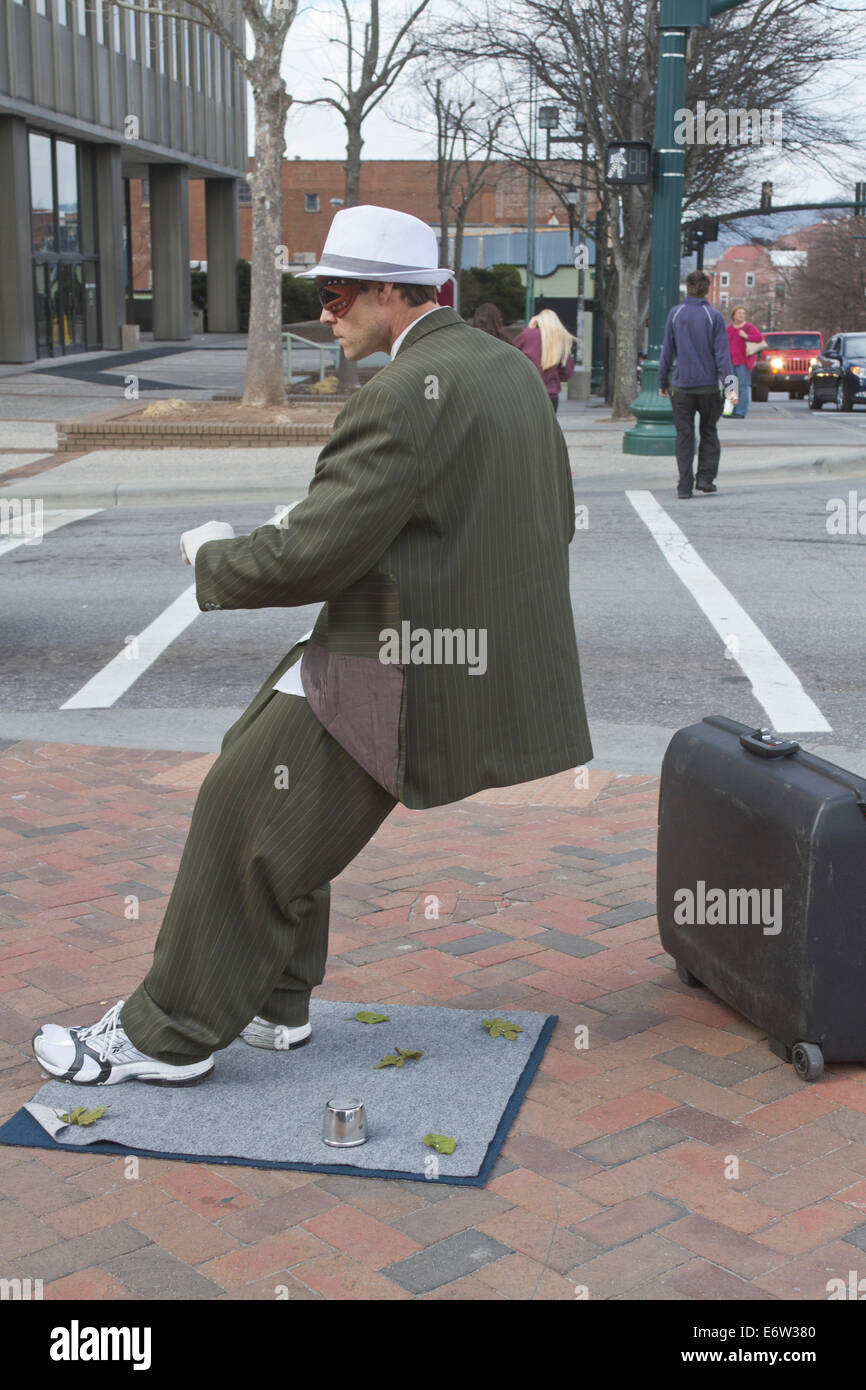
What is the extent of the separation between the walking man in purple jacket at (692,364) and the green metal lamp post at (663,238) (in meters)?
3.54

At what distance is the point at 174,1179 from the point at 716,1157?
1.08m

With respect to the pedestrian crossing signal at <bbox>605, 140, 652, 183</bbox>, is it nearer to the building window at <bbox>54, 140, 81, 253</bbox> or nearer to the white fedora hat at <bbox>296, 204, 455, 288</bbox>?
the white fedora hat at <bbox>296, 204, 455, 288</bbox>

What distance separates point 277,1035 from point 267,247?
17.9 m

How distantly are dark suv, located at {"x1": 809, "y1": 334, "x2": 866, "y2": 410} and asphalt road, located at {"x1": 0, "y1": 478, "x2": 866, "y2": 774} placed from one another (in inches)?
739

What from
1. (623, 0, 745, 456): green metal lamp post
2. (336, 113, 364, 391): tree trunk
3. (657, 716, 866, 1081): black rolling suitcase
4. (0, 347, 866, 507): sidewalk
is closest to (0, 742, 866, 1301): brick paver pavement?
(657, 716, 866, 1081): black rolling suitcase

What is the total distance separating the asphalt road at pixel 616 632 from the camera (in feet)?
22.1

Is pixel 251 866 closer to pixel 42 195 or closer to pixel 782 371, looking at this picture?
pixel 42 195

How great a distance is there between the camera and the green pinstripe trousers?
10.2 feet

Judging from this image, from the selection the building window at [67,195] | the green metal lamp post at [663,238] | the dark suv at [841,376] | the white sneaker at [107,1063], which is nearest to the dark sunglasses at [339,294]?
the white sneaker at [107,1063]

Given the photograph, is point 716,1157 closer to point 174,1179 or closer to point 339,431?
point 174,1179

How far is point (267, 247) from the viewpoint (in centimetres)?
2011
